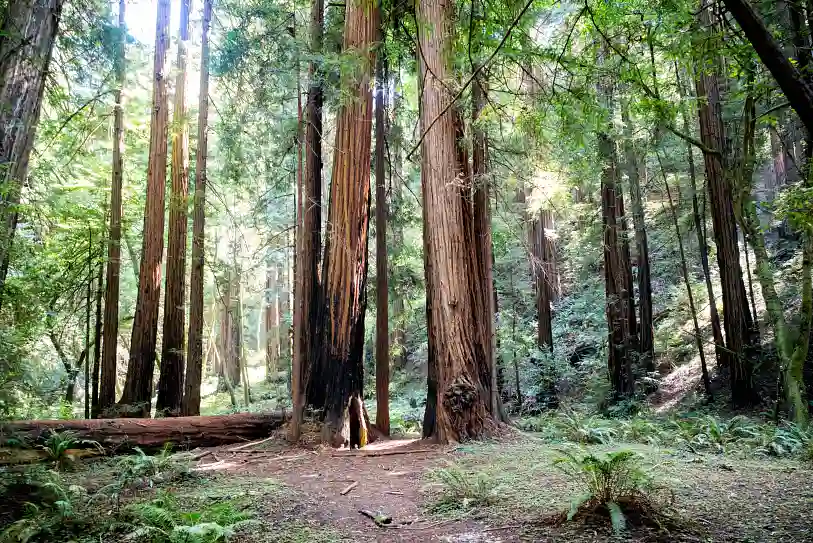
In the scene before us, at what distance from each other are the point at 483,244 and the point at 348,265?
2.28m

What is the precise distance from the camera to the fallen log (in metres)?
7.12

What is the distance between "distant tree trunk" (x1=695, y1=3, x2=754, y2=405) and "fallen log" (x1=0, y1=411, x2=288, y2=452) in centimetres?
959

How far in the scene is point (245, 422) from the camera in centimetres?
871

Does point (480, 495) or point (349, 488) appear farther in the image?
point (349, 488)

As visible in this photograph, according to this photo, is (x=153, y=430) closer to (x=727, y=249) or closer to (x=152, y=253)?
(x=152, y=253)

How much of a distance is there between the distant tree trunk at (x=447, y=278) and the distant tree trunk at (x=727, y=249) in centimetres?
665

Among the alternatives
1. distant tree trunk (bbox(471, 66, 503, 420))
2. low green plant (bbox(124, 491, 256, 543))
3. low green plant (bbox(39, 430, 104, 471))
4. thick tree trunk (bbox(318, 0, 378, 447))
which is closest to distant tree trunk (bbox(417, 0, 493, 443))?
distant tree trunk (bbox(471, 66, 503, 420))

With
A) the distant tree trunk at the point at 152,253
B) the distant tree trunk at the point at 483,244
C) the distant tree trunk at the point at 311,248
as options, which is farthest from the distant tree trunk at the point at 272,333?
the distant tree trunk at the point at 483,244

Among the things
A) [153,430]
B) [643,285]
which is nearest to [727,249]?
[643,285]

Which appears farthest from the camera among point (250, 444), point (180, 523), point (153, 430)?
point (250, 444)

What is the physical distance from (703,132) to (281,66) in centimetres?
940

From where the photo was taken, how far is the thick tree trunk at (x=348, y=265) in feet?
26.2

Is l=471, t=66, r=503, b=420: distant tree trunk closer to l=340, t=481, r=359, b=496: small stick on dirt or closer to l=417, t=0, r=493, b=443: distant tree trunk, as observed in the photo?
l=417, t=0, r=493, b=443: distant tree trunk

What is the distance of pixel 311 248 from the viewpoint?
8867mm
